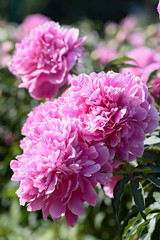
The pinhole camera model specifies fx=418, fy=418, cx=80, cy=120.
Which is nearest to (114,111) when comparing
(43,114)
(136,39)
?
(43,114)

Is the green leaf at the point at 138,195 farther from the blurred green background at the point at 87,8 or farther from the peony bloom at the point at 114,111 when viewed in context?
the blurred green background at the point at 87,8

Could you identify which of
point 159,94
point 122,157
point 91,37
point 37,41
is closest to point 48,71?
point 37,41

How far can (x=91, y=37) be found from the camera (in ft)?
10.6

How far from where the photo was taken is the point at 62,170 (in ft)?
2.64

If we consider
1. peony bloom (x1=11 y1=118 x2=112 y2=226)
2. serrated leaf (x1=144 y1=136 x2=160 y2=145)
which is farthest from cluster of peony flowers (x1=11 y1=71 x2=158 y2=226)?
serrated leaf (x1=144 y1=136 x2=160 y2=145)

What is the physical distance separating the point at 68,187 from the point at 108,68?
533 mm

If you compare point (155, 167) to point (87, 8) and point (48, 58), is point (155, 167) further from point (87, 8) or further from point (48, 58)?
point (87, 8)

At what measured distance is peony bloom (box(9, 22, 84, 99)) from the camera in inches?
46.8

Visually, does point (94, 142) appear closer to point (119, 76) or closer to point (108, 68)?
point (119, 76)

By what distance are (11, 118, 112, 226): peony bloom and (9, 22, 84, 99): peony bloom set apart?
38 centimetres

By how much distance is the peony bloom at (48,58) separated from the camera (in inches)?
46.8

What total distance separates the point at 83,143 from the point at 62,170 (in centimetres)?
7

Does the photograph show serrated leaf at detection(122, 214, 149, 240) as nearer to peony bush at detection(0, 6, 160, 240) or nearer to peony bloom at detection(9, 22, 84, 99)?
peony bush at detection(0, 6, 160, 240)

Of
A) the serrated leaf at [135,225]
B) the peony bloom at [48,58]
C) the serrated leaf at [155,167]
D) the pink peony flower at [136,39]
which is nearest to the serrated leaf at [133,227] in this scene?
the serrated leaf at [135,225]
